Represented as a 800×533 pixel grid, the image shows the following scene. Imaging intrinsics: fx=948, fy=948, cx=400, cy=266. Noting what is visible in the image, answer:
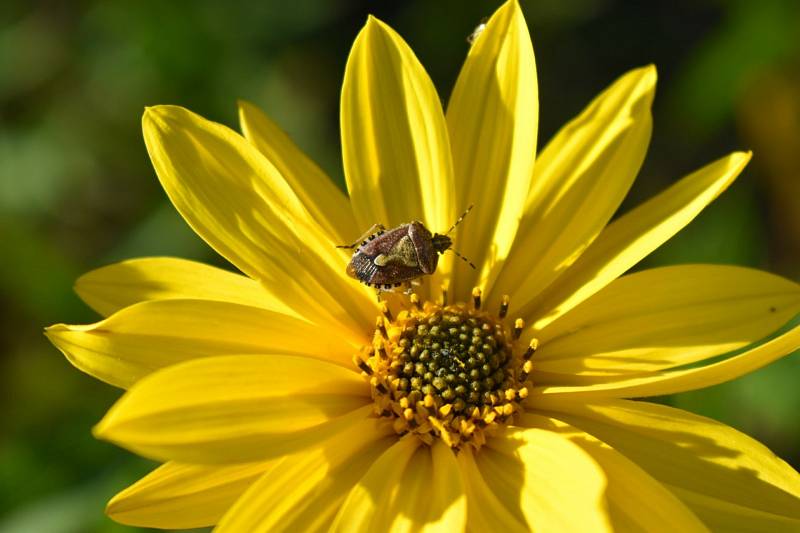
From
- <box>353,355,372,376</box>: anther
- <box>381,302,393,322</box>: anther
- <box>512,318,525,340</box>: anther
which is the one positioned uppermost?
<box>381,302,393,322</box>: anther

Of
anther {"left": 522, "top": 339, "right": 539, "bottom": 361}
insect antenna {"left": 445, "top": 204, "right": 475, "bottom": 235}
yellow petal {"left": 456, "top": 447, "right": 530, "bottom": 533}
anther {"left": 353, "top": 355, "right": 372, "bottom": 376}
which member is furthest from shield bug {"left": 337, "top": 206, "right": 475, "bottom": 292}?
yellow petal {"left": 456, "top": 447, "right": 530, "bottom": 533}

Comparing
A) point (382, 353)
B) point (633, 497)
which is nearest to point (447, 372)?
point (382, 353)

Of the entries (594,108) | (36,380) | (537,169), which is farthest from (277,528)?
(36,380)

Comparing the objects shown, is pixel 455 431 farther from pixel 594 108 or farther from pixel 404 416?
pixel 594 108

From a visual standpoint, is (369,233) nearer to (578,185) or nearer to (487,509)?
(578,185)

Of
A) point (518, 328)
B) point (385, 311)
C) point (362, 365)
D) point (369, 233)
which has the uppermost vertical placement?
point (369, 233)

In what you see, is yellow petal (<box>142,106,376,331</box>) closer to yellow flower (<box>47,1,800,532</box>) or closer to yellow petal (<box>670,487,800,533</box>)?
yellow flower (<box>47,1,800,532</box>)
